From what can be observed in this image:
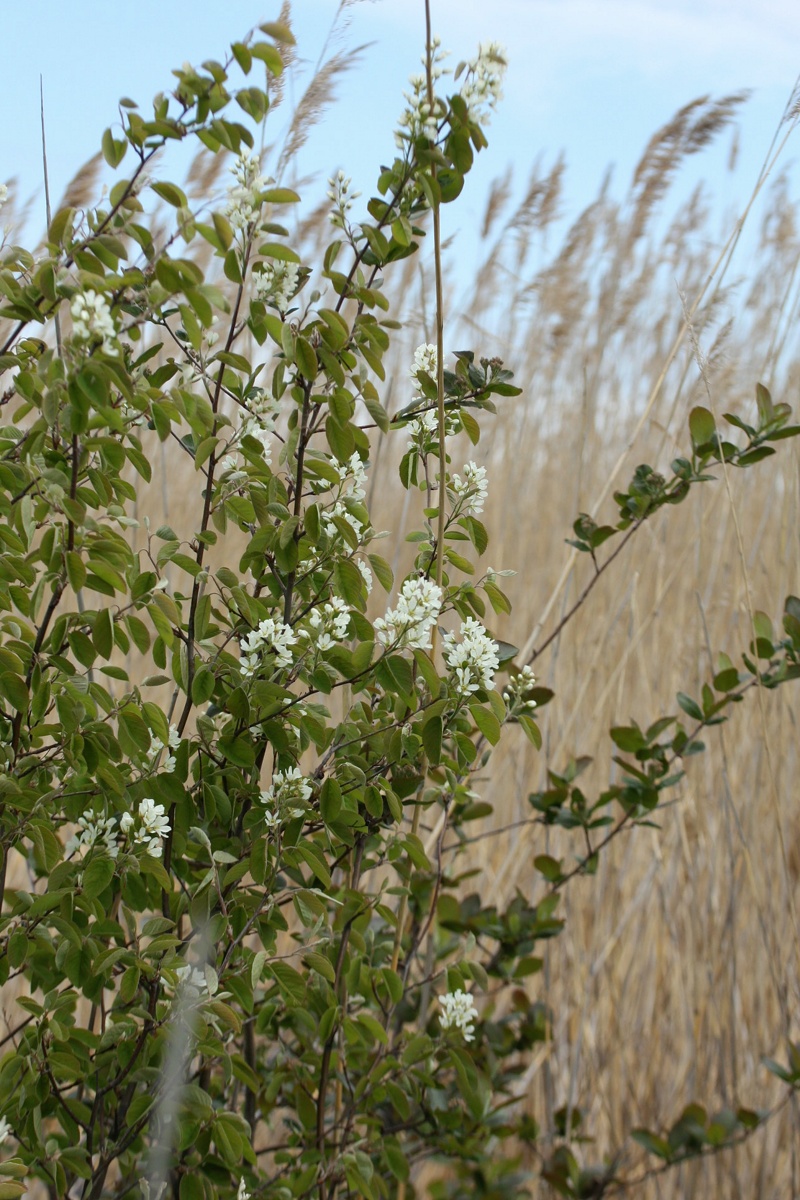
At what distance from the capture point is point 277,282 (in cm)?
78

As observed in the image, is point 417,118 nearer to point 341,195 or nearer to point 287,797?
point 341,195

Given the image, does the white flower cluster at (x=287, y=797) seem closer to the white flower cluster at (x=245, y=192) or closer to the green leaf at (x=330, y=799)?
the green leaf at (x=330, y=799)

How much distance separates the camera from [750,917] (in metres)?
1.72

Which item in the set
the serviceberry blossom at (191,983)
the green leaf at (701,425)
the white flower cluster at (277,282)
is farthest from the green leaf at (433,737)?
the green leaf at (701,425)

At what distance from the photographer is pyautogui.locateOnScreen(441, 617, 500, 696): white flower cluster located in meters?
0.74

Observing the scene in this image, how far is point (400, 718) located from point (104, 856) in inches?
10.0

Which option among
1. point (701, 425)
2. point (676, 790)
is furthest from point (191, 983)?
point (676, 790)

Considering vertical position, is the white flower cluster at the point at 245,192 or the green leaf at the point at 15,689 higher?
the white flower cluster at the point at 245,192

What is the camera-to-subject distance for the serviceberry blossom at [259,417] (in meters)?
0.77

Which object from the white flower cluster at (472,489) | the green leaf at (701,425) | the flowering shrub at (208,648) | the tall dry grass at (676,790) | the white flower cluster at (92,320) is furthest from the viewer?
the tall dry grass at (676,790)

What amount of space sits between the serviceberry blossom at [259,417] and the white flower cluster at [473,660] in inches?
8.4

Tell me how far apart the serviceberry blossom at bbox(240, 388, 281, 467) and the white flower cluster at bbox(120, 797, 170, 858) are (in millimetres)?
278

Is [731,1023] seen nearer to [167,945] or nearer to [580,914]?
[580,914]

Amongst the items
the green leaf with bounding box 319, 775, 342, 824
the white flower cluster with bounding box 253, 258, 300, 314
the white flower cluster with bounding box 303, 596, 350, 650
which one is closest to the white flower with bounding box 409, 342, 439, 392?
the white flower cluster with bounding box 253, 258, 300, 314
